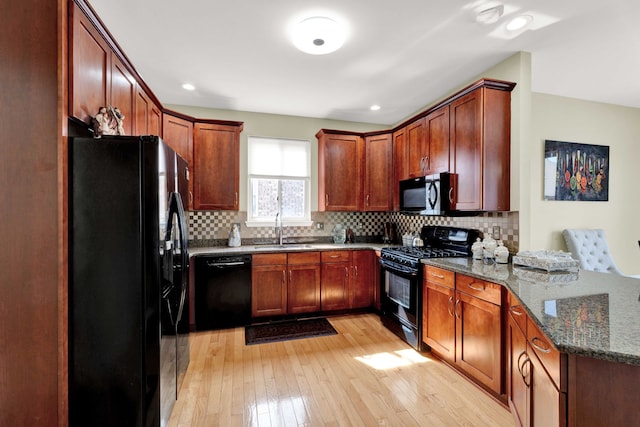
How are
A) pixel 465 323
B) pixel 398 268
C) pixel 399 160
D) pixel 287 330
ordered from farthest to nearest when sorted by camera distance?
pixel 399 160 < pixel 287 330 < pixel 398 268 < pixel 465 323

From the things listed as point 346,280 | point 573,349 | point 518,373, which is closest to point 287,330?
point 346,280

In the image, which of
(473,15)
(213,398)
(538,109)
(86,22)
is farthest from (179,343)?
(538,109)

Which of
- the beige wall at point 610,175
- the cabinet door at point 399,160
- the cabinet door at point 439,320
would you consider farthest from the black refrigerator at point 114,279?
the beige wall at point 610,175

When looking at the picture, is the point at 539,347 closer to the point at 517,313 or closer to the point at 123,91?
the point at 517,313

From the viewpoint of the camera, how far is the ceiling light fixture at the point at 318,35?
2047mm

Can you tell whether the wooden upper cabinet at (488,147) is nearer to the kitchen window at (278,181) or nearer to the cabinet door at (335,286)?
the cabinet door at (335,286)

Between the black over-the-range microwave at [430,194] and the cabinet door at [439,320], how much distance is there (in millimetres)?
806

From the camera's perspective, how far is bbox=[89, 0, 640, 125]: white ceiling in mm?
1934

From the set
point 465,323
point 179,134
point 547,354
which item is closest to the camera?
point 547,354

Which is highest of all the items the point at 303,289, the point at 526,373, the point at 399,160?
the point at 399,160

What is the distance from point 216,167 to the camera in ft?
11.5

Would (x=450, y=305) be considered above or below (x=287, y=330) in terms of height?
above

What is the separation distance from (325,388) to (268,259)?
1.59 metres

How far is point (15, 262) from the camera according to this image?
55.2 inches
